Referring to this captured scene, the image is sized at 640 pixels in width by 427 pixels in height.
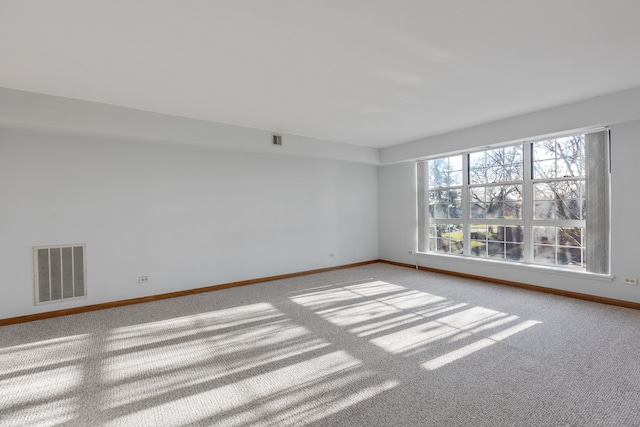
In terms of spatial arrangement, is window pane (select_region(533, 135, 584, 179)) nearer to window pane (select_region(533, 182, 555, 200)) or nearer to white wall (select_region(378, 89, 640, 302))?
window pane (select_region(533, 182, 555, 200))

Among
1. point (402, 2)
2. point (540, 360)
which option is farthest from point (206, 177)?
point (540, 360)

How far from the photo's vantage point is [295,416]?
1.93 metres

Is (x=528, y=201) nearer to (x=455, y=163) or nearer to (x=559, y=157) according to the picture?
(x=559, y=157)

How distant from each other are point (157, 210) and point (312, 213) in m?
2.70

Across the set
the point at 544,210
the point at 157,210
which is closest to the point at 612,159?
the point at 544,210

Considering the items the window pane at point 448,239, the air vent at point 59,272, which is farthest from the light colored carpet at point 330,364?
the window pane at point 448,239

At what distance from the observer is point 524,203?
480cm

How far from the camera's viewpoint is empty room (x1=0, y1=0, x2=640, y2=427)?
2102mm

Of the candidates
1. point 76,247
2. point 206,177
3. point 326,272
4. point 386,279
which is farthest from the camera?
point 326,272

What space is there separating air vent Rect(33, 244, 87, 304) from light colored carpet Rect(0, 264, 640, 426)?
1.23 feet

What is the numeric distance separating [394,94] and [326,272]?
366 centimetres

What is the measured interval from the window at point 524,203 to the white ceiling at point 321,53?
3.07ft

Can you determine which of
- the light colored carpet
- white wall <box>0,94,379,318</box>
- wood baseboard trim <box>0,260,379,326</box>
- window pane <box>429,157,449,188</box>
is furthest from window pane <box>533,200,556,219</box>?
wood baseboard trim <box>0,260,379,326</box>

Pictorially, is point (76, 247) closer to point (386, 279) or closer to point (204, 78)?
point (204, 78)
